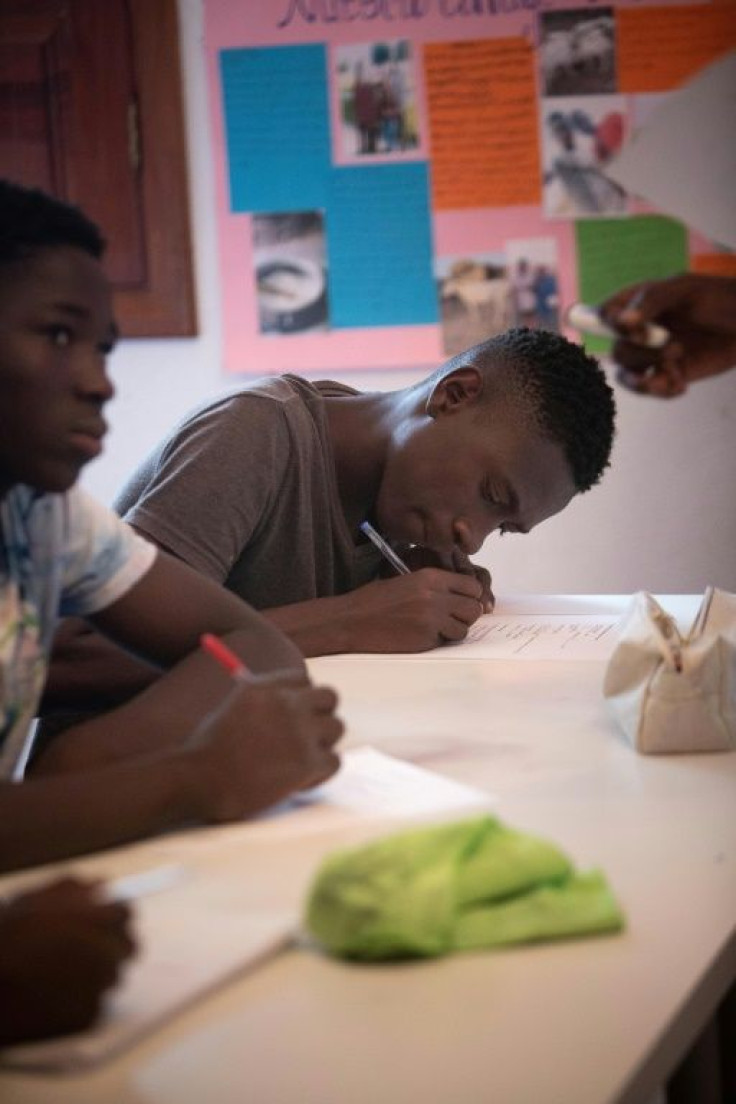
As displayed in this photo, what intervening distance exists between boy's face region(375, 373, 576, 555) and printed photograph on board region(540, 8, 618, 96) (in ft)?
3.87

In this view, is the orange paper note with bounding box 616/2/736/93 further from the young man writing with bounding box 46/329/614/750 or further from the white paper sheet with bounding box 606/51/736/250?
the young man writing with bounding box 46/329/614/750

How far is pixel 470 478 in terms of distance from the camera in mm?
1731

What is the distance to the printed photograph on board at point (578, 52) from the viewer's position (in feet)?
8.73

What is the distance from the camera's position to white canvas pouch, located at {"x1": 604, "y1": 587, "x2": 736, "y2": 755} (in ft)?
3.75

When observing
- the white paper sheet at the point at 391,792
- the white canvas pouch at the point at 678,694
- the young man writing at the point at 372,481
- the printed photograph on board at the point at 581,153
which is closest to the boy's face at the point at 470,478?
the young man writing at the point at 372,481

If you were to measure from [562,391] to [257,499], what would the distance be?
1.32ft

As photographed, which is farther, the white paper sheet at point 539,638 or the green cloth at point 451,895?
the white paper sheet at point 539,638

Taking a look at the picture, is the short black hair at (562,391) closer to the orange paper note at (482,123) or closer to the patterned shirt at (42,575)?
the patterned shirt at (42,575)

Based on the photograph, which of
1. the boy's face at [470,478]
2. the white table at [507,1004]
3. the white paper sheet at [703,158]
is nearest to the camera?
the white table at [507,1004]

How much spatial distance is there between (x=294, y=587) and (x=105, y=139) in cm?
144

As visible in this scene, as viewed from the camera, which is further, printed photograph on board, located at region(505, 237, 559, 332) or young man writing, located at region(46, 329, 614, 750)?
printed photograph on board, located at region(505, 237, 559, 332)

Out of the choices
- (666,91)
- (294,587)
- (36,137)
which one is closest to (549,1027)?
(294,587)

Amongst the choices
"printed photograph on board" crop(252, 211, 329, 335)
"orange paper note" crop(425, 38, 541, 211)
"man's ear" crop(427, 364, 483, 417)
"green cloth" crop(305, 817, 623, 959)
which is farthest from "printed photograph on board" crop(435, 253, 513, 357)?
"green cloth" crop(305, 817, 623, 959)

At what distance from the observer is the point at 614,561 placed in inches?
108
